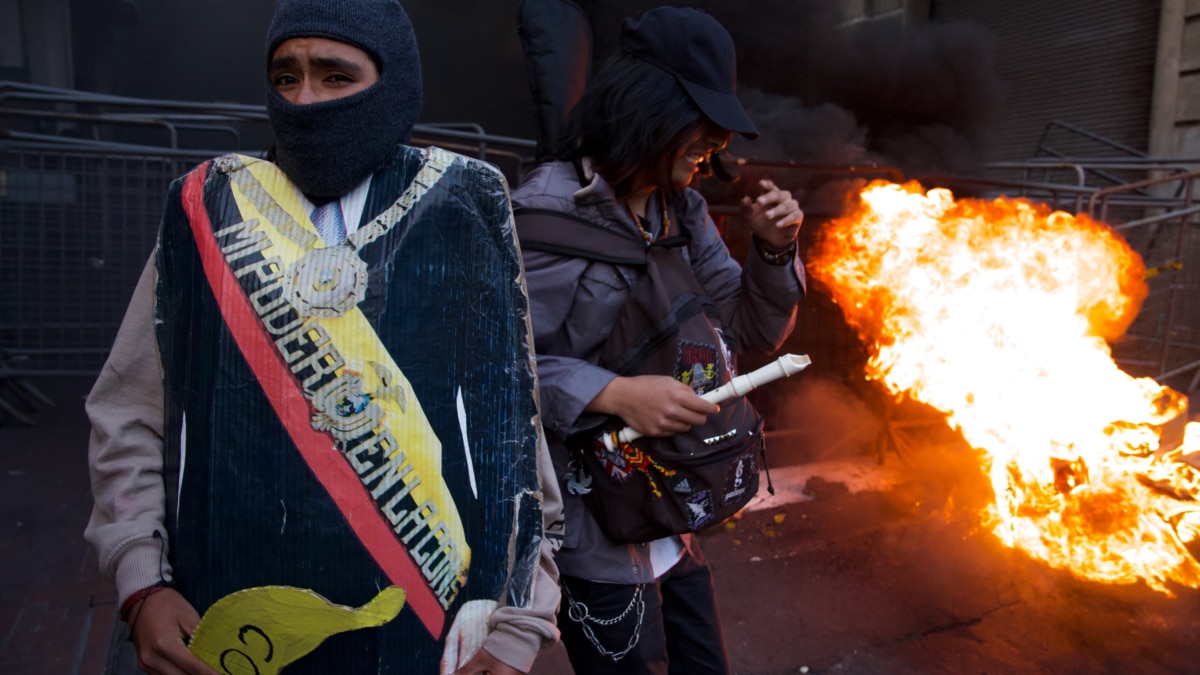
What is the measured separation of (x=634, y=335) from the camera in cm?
190

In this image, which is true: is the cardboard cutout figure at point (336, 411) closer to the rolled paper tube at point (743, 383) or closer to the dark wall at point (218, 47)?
the rolled paper tube at point (743, 383)

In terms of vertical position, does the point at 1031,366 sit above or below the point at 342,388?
below

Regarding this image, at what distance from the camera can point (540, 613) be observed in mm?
1409

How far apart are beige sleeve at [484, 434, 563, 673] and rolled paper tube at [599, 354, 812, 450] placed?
349 millimetres

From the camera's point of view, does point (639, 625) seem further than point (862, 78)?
No

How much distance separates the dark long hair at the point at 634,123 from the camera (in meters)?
1.86

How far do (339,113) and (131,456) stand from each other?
0.71m

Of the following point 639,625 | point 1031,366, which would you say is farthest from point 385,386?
point 1031,366

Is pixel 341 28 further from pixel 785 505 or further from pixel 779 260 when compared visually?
pixel 785 505

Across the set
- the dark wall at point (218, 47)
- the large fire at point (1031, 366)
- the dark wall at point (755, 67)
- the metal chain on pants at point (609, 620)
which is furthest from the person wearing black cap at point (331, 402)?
the dark wall at point (218, 47)

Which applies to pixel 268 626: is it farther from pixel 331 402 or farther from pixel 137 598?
pixel 331 402

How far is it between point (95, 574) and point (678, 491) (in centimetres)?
305

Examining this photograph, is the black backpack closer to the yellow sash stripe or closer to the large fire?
the yellow sash stripe

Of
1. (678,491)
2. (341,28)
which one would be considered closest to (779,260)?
(678,491)
